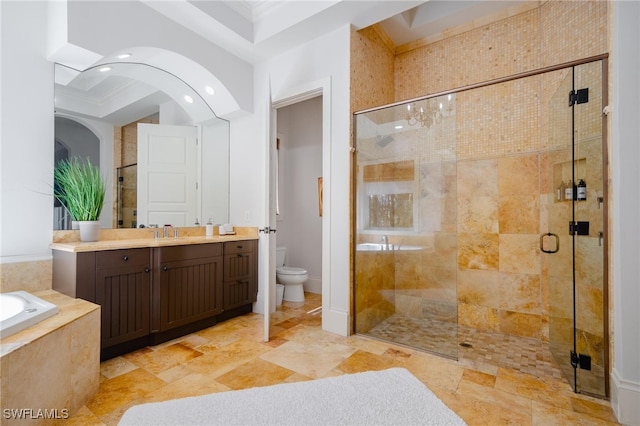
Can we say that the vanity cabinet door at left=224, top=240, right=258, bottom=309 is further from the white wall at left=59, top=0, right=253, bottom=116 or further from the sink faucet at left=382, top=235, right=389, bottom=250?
the white wall at left=59, top=0, right=253, bottom=116

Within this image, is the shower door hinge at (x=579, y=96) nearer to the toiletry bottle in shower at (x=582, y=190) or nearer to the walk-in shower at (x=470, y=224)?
the walk-in shower at (x=470, y=224)

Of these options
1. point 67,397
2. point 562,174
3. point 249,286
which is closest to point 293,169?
point 249,286

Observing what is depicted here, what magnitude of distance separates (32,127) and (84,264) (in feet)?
3.48

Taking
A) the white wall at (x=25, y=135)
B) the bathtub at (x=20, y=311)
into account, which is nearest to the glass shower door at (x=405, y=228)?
the bathtub at (x=20, y=311)

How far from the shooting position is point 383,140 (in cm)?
287

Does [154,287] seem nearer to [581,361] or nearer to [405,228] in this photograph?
[405,228]

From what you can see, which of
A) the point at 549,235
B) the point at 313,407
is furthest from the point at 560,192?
the point at 313,407

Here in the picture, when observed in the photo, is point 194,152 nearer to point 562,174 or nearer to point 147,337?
point 147,337

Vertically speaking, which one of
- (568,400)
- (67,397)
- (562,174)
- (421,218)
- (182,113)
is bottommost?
(568,400)

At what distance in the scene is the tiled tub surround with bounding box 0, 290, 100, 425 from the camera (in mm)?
1274

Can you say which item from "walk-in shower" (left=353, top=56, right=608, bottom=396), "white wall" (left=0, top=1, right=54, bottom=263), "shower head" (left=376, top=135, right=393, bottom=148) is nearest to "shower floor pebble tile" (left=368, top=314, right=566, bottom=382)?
"walk-in shower" (left=353, top=56, right=608, bottom=396)

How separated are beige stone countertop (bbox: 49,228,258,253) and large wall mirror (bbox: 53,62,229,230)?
8 cm

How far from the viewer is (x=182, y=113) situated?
331cm

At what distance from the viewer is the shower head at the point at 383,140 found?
2.85m
